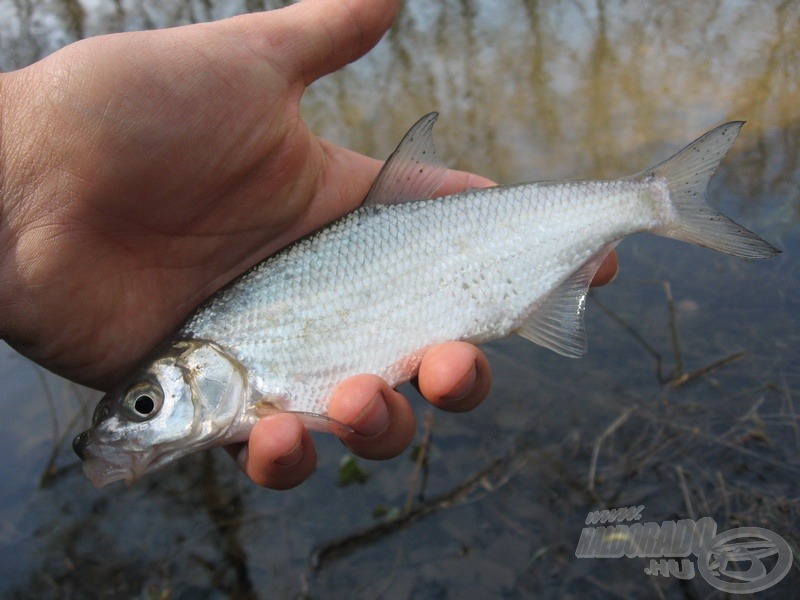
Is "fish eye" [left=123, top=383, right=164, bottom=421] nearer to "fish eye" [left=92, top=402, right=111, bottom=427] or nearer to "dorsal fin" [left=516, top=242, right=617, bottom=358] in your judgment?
"fish eye" [left=92, top=402, right=111, bottom=427]

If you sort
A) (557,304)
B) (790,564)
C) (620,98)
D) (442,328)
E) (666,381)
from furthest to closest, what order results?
(620,98) < (666,381) < (790,564) < (557,304) < (442,328)

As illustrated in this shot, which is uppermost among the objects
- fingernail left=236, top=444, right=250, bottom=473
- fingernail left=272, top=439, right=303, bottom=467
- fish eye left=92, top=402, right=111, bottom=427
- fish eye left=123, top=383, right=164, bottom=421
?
fish eye left=123, top=383, right=164, bottom=421

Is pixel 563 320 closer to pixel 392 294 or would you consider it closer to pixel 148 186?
pixel 392 294

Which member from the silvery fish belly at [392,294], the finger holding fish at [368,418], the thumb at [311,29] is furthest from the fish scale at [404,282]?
the thumb at [311,29]

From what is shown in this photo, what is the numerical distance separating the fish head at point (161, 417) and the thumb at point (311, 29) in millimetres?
1501

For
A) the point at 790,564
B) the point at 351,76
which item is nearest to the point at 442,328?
the point at 790,564

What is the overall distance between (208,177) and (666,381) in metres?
3.63

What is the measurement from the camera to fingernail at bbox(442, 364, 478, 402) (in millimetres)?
2672

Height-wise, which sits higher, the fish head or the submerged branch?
the fish head

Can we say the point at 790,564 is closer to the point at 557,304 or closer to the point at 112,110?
the point at 557,304

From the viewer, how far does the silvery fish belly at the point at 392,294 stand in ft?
8.58

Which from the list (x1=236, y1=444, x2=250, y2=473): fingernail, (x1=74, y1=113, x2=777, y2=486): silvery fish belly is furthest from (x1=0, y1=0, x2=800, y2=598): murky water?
(x1=74, y1=113, x2=777, y2=486): silvery fish belly

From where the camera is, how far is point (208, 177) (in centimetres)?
314

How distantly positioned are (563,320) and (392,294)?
0.81 metres
